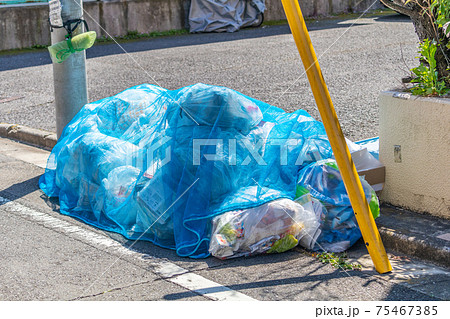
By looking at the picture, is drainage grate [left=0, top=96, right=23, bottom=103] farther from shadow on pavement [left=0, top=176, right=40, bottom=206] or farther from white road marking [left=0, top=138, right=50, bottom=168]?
shadow on pavement [left=0, top=176, right=40, bottom=206]

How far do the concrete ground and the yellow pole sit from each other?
0.59 feet

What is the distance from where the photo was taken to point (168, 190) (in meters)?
4.36

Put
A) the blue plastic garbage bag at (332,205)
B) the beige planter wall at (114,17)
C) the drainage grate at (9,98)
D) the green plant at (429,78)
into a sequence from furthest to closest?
the beige planter wall at (114,17) → the drainage grate at (9,98) → the green plant at (429,78) → the blue plastic garbage bag at (332,205)

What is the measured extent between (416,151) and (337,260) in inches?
43.6

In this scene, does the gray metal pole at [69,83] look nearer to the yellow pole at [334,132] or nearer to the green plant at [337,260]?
the yellow pole at [334,132]

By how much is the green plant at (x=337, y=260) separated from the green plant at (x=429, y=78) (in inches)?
53.7

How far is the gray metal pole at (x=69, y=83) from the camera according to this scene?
236 inches

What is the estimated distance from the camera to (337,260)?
398 centimetres

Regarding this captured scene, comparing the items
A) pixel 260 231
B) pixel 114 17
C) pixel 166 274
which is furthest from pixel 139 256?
pixel 114 17

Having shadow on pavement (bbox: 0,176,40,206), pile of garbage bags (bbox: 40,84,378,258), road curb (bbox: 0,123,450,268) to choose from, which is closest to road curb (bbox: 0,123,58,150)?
shadow on pavement (bbox: 0,176,40,206)

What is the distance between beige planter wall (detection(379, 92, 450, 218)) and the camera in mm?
4309

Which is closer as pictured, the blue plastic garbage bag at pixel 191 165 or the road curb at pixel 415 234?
the road curb at pixel 415 234

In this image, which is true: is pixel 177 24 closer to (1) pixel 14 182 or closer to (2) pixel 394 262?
(1) pixel 14 182

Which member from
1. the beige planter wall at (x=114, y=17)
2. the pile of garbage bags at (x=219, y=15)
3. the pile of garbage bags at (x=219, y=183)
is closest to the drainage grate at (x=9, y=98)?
the beige planter wall at (x=114, y=17)
